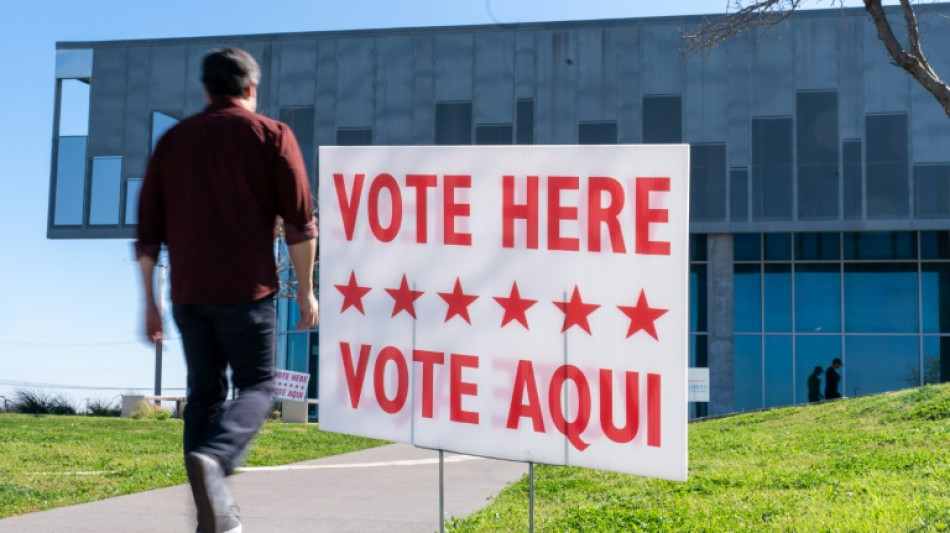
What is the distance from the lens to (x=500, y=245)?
498 centimetres

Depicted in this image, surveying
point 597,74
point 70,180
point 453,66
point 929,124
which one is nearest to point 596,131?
point 597,74

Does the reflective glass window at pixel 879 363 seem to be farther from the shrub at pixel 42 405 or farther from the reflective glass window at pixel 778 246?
the shrub at pixel 42 405

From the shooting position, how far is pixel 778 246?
108ft

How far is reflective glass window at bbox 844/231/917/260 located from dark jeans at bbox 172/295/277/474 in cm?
3033

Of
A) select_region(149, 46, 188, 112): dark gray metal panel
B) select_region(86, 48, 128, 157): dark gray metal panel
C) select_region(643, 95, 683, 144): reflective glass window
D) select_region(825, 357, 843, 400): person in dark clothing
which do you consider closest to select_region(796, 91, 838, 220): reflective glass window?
select_region(643, 95, 683, 144): reflective glass window

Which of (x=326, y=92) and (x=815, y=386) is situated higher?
(x=326, y=92)

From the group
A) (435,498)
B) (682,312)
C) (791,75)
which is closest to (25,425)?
(435,498)

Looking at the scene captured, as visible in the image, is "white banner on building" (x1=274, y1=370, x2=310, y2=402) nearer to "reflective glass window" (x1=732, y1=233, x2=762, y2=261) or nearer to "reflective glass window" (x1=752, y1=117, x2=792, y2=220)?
"reflective glass window" (x1=752, y1=117, x2=792, y2=220)

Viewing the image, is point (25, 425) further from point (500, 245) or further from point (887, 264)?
point (887, 264)

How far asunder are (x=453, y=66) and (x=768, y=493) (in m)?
27.5

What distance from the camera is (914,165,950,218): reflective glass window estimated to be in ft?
101

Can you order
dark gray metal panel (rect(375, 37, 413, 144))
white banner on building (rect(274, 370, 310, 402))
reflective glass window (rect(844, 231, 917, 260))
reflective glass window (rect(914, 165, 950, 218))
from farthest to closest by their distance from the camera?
dark gray metal panel (rect(375, 37, 413, 144)), reflective glass window (rect(844, 231, 917, 260)), reflective glass window (rect(914, 165, 950, 218)), white banner on building (rect(274, 370, 310, 402))

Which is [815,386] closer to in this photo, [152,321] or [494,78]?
[494,78]

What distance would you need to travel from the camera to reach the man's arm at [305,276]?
13.5ft
